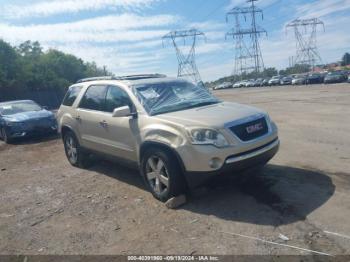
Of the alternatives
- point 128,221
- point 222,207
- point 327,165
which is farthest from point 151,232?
point 327,165

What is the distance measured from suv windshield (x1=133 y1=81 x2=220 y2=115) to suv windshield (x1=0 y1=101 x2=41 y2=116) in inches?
371

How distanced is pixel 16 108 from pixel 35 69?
40708 millimetres

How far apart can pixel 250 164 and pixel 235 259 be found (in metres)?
1.62

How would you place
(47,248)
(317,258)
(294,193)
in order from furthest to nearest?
1. (294,193)
2. (47,248)
3. (317,258)

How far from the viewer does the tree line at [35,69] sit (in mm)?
43312

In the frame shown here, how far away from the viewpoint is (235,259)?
354 cm

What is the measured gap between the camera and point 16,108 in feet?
45.5

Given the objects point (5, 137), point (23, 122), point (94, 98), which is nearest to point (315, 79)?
point (23, 122)

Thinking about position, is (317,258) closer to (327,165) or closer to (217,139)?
(217,139)

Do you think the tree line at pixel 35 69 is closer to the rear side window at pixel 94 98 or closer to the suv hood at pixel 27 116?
the suv hood at pixel 27 116

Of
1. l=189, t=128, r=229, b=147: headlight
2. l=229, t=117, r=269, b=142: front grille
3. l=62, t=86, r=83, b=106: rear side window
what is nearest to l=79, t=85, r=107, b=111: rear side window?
l=62, t=86, r=83, b=106: rear side window

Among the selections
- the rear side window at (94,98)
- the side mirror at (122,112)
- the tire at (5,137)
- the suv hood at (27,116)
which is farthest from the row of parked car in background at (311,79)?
the side mirror at (122,112)

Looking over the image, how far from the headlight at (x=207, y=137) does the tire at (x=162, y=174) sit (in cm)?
44

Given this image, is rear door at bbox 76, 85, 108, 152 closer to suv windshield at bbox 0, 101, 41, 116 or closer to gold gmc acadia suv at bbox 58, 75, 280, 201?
gold gmc acadia suv at bbox 58, 75, 280, 201
